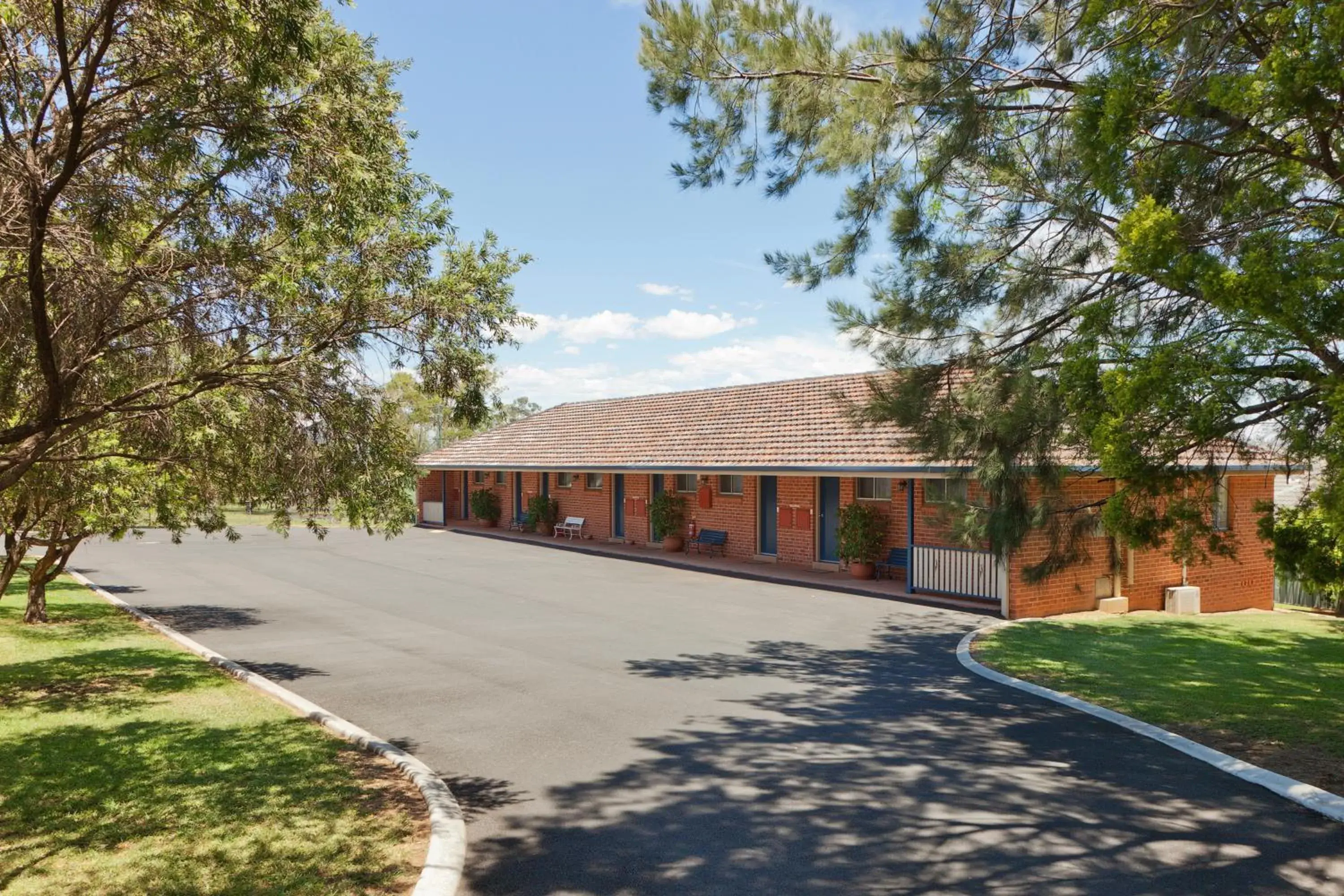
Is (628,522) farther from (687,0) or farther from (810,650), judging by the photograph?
(687,0)

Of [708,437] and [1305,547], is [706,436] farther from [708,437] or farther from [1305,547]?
[1305,547]

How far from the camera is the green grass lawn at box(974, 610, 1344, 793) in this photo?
8195 millimetres

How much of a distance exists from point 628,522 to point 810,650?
16452 millimetres

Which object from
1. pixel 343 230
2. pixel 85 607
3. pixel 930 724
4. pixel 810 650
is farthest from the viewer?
pixel 85 607

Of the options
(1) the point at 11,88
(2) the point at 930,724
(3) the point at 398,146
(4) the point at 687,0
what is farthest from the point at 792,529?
(1) the point at 11,88

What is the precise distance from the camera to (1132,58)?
6.74 meters

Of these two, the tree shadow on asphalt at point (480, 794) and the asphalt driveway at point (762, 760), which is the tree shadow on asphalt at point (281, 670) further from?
the tree shadow on asphalt at point (480, 794)

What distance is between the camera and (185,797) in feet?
21.9

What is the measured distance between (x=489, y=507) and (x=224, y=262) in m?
29.6

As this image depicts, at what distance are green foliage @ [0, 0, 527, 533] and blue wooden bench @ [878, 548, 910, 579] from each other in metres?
13.7

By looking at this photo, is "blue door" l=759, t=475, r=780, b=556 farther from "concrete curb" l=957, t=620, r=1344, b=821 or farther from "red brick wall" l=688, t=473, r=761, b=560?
"concrete curb" l=957, t=620, r=1344, b=821

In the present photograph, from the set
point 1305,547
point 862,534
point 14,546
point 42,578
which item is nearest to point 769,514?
point 862,534

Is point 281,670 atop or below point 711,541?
below

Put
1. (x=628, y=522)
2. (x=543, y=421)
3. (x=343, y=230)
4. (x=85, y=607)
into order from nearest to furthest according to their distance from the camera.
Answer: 1. (x=343, y=230)
2. (x=85, y=607)
3. (x=628, y=522)
4. (x=543, y=421)
